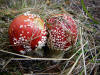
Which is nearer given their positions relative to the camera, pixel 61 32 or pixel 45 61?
pixel 61 32

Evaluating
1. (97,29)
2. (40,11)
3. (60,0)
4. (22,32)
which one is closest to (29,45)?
(22,32)

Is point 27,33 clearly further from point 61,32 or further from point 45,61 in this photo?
point 45,61

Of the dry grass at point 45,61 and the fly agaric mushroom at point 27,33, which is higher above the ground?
the fly agaric mushroom at point 27,33

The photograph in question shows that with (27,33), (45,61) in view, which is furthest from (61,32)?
(45,61)

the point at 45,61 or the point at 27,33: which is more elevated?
the point at 27,33
